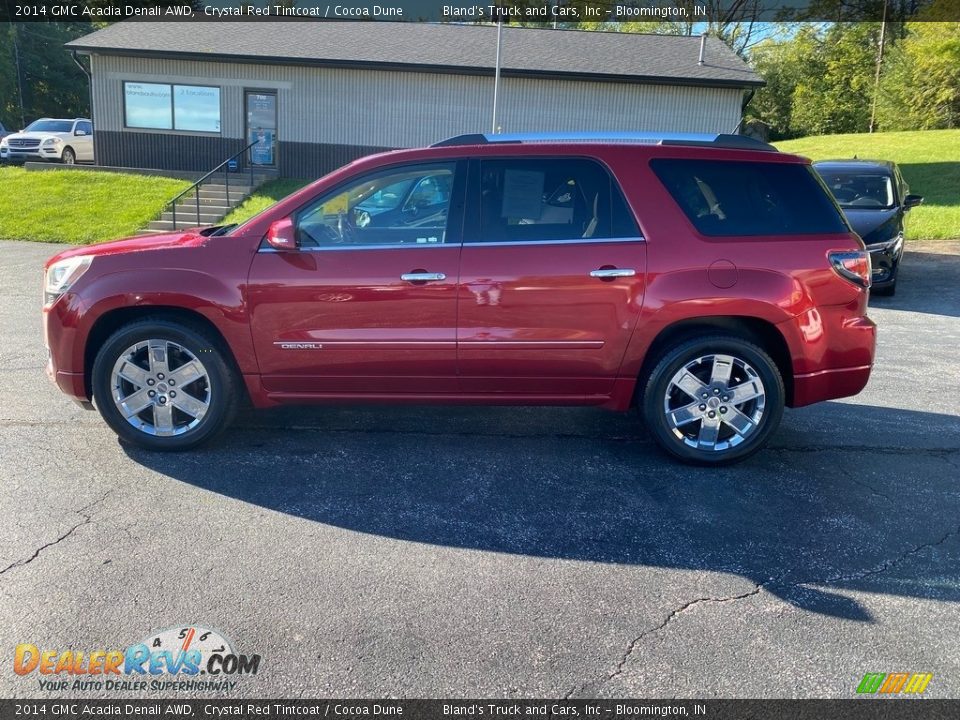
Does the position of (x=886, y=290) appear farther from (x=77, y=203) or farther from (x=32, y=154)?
(x=32, y=154)

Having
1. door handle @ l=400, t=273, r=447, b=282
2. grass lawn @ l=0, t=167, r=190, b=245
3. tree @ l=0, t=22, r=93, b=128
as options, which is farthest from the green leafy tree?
door handle @ l=400, t=273, r=447, b=282

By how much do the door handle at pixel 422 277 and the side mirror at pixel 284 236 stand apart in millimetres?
657

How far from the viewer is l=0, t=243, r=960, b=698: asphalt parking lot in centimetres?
291

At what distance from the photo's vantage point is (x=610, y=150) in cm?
474

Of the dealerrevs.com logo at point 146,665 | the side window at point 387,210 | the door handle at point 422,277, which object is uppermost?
the side window at point 387,210

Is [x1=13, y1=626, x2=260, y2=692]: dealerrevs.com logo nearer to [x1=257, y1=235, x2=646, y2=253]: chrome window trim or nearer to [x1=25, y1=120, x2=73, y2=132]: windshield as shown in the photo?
[x1=257, y1=235, x2=646, y2=253]: chrome window trim

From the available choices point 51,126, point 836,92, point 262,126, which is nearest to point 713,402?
point 262,126

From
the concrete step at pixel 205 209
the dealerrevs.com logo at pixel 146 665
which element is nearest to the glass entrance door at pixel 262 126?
the concrete step at pixel 205 209

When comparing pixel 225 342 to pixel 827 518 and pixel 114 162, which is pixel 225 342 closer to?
pixel 827 518

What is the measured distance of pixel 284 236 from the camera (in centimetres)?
452

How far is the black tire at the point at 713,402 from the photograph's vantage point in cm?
466

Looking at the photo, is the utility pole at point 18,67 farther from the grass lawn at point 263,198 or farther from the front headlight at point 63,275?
the front headlight at point 63,275

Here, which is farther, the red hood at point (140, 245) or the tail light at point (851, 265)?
the red hood at point (140, 245)

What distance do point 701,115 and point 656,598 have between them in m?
20.8
